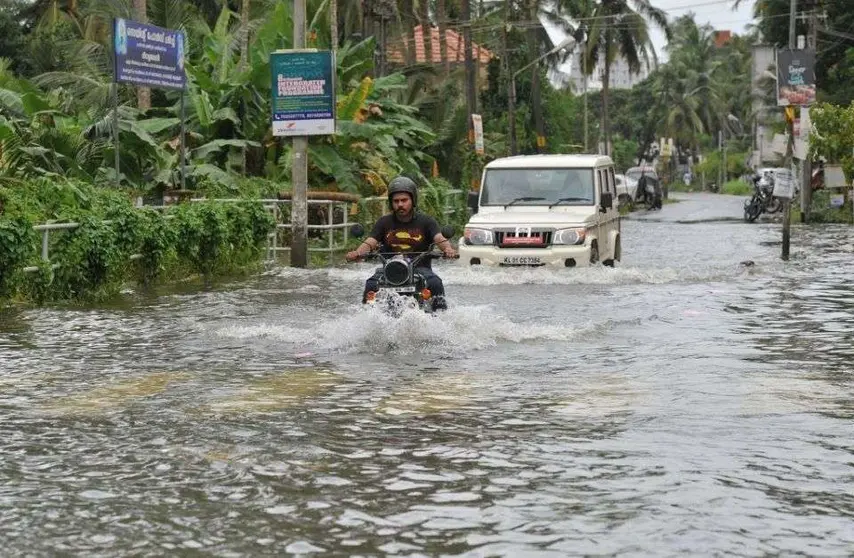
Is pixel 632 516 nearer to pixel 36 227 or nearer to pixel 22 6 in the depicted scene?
pixel 36 227

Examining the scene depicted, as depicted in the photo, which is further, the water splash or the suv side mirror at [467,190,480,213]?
the suv side mirror at [467,190,480,213]

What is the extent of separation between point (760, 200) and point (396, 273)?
124 ft

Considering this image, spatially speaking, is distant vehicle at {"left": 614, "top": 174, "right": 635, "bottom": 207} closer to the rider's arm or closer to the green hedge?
the green hedge

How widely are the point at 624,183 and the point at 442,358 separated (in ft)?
174

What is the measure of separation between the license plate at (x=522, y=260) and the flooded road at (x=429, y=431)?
386 centimetres

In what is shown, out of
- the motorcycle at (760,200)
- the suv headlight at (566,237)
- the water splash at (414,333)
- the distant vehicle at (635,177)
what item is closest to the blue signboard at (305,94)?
the suv headlight at (566,237)

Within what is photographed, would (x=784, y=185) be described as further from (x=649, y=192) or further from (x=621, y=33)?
(x=621, y=33)

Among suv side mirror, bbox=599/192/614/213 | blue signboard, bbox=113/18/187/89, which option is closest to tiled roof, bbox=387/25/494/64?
blue signboard, bbox=113/18/187/89

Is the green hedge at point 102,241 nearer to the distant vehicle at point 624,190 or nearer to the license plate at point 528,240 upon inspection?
the license plate at point 528,240

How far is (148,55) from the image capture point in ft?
77.0

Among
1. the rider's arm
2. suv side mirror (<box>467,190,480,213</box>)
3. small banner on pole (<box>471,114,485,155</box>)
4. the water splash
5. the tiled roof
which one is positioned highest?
the tiled roof

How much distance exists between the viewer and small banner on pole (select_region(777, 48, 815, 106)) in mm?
31531

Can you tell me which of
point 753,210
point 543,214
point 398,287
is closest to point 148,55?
point 543,214

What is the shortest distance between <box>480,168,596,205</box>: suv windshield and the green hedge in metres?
3.99
